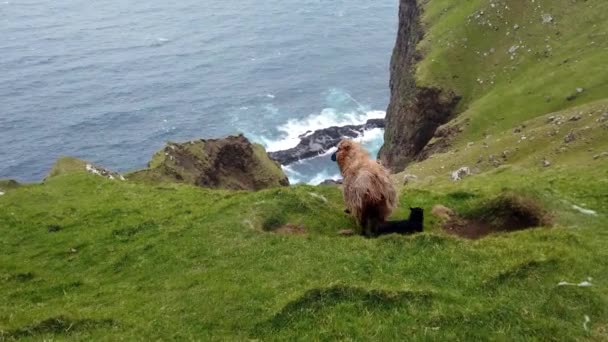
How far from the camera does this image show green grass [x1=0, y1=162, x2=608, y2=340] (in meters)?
17.8

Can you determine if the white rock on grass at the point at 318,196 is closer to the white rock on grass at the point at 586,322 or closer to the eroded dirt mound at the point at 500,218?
the eroded dirt mound at the point at 500,218

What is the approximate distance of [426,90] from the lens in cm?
7800

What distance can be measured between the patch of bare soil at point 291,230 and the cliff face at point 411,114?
180 ft

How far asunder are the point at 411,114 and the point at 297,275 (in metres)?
62.9

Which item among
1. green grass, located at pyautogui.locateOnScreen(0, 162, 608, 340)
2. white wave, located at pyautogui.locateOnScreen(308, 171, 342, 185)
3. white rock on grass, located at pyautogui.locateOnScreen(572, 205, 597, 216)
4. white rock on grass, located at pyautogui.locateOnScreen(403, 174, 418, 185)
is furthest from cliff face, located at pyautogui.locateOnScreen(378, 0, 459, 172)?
white rock on grass, located at pyautogui.locateOnScreen(572, 205, 597, 216)

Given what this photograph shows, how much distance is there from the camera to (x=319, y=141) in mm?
118500

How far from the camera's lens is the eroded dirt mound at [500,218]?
25.3m

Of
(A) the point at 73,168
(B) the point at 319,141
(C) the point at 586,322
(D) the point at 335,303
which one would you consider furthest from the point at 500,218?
(B) the point at 319,141

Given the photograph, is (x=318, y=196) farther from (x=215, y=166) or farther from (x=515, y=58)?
(x=515, y=58)

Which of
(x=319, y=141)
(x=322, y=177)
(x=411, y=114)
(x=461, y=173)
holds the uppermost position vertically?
(x=461, y=173)

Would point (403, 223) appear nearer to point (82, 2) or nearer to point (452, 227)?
point (452, 227)

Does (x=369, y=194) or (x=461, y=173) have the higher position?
(x=369, y=194)

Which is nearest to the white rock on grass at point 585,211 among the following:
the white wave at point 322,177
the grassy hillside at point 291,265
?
the grassy hillside at point 291,265

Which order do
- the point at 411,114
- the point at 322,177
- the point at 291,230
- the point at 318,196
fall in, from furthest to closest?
the point at 322,177
the point at 411,114
the point at 318,196
the point at 291,230
